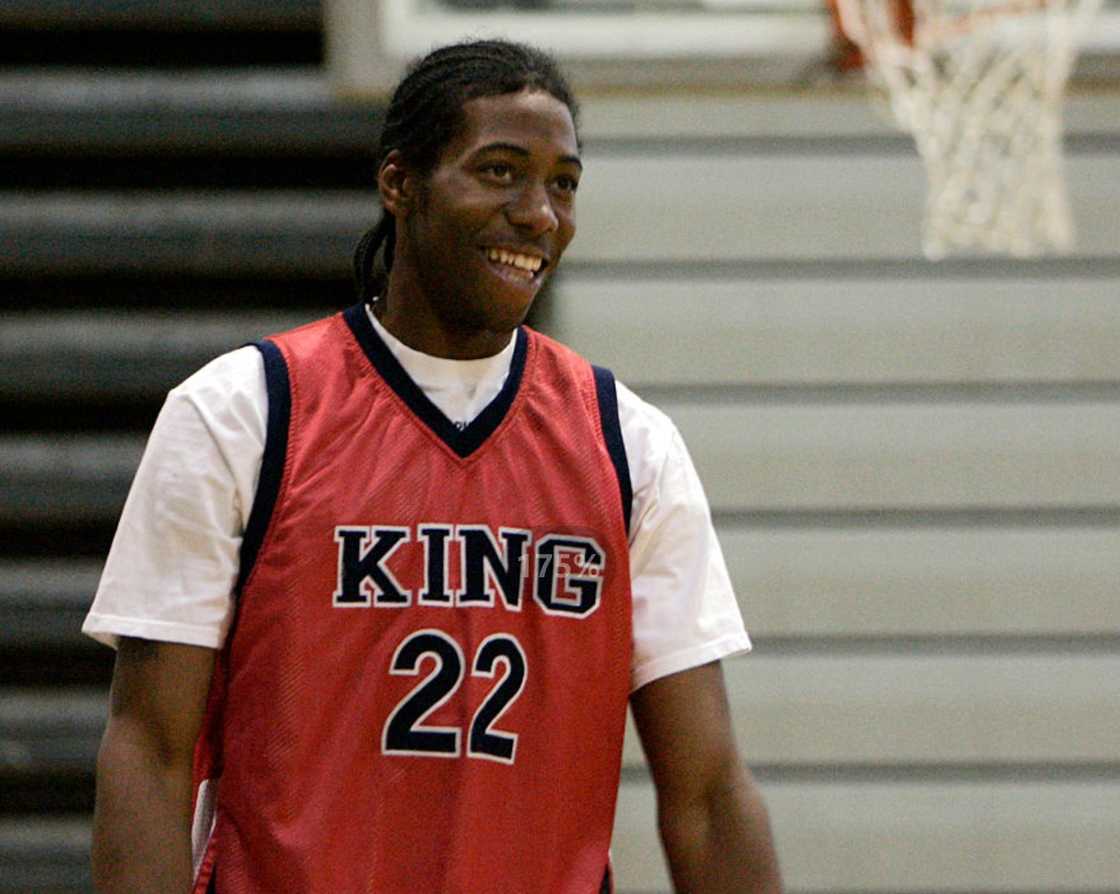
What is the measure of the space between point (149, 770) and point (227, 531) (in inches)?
10.4

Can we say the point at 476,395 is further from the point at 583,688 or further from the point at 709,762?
the point at 709,762

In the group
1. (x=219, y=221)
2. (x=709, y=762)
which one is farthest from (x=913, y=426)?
(x=709, y=762)

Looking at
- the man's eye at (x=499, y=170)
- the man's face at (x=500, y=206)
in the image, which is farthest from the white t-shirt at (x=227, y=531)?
the man's eye at (x=499, y=170)

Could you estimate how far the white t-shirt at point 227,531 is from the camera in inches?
74.1

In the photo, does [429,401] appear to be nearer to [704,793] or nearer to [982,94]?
[704,793]

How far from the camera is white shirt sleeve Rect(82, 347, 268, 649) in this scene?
6.15 feet

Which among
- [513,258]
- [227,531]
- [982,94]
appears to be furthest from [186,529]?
[982,94]

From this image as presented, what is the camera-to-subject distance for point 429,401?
204 cm

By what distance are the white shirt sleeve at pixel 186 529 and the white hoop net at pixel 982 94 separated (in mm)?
2562

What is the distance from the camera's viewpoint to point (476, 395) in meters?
2.07

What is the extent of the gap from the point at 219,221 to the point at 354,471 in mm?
2781

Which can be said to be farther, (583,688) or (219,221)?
(219,221)

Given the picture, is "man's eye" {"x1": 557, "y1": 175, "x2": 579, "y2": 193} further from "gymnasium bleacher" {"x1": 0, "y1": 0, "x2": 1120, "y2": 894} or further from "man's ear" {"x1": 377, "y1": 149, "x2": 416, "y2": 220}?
"gymnasium bleacher" {"x1": 0, "y1": 0, "x2": 1120, "y2": 894}

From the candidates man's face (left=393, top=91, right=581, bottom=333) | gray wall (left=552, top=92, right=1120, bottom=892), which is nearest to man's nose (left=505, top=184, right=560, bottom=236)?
man's face (left=393, top=91, right=581, bottom=333)
